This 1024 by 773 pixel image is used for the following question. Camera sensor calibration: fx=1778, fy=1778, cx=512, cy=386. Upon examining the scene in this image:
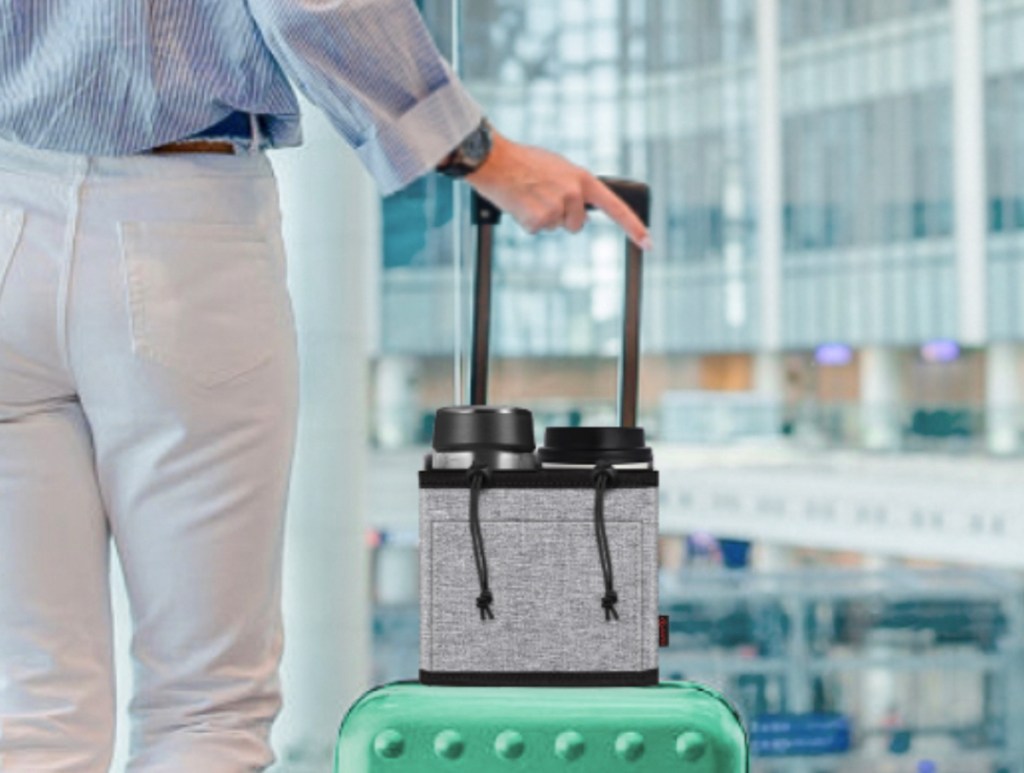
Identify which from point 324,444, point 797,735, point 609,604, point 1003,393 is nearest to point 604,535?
point 609,604

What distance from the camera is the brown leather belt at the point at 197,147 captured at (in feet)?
4.02

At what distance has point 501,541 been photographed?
1.26 metres

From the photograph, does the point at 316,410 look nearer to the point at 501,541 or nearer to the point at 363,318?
the point at 363,318

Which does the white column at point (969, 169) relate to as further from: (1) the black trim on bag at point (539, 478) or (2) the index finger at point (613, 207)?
(1) the black trim on bag at point (539, 478)

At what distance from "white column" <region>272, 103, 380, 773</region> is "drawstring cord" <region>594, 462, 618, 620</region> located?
96cm

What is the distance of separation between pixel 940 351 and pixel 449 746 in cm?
479

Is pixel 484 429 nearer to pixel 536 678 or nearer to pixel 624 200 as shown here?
pixel 536 678

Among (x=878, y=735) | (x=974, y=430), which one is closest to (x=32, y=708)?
(x=878, y=735)

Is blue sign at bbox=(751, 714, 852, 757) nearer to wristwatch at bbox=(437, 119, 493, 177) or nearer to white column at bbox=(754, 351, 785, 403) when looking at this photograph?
white column at bbox=(754, 351, 785, 403)

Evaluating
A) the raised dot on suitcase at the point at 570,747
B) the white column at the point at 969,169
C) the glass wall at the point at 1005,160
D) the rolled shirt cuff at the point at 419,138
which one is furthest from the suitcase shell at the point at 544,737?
the white column at the point at 969,169

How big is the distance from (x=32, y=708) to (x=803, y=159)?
4.36 meters

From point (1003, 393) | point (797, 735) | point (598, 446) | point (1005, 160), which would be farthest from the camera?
point (1005, 160)

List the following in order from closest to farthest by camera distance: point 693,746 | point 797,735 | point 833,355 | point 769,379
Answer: point 693,746 < point 797,735 < point 769,379 < point 833,355

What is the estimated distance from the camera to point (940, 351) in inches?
226
